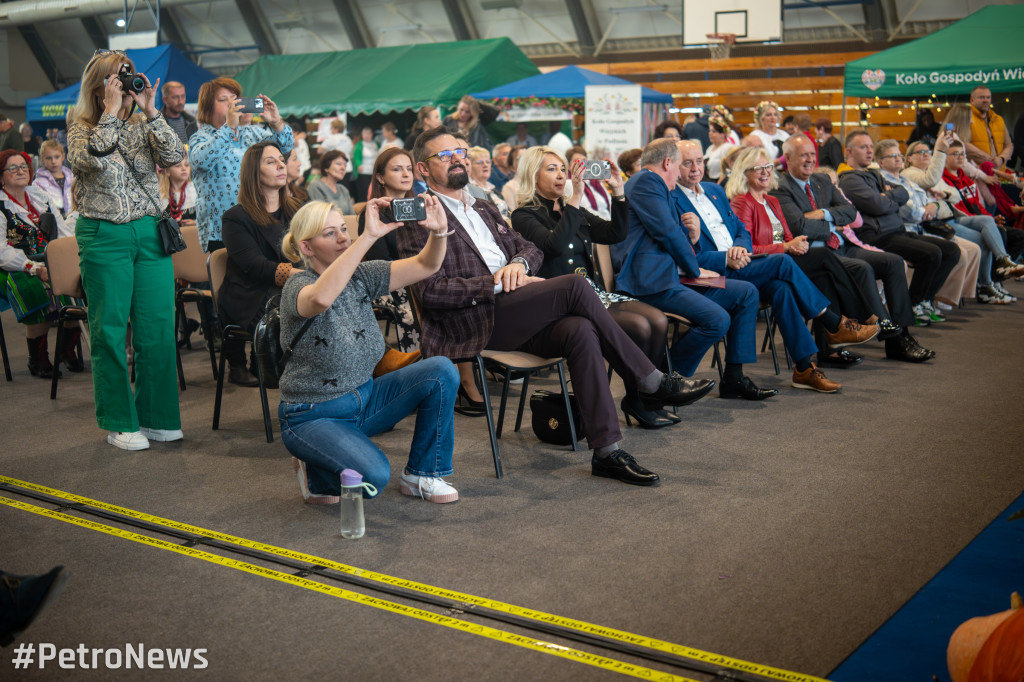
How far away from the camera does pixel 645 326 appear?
4.11 m

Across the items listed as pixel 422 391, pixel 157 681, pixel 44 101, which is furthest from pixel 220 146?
pixel 44 101

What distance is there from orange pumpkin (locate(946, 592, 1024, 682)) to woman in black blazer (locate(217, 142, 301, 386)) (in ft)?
10.7

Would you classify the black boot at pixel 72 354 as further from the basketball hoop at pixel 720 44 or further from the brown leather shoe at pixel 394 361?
the basketball hoop at pixel 720 44

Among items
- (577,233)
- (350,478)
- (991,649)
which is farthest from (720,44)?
(991,649)

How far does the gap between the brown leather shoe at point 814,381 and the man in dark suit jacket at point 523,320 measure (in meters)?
1.29

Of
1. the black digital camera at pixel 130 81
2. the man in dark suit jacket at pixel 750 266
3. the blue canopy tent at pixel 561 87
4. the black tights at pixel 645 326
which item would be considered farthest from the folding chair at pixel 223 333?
the blue canopy tent at pixel 561 87

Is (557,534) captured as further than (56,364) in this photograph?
No

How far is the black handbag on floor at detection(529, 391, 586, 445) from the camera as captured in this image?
392 centimetres

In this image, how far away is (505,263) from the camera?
396cm

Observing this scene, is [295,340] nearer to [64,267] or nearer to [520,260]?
[520,260]

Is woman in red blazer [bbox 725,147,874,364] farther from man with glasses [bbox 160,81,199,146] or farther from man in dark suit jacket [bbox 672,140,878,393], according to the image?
man with glasses [bbox 160,81,199,146]

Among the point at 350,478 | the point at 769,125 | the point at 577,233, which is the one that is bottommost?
the point at 350,478

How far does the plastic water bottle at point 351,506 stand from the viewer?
2.89 metres

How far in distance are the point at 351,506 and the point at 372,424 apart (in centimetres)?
38
